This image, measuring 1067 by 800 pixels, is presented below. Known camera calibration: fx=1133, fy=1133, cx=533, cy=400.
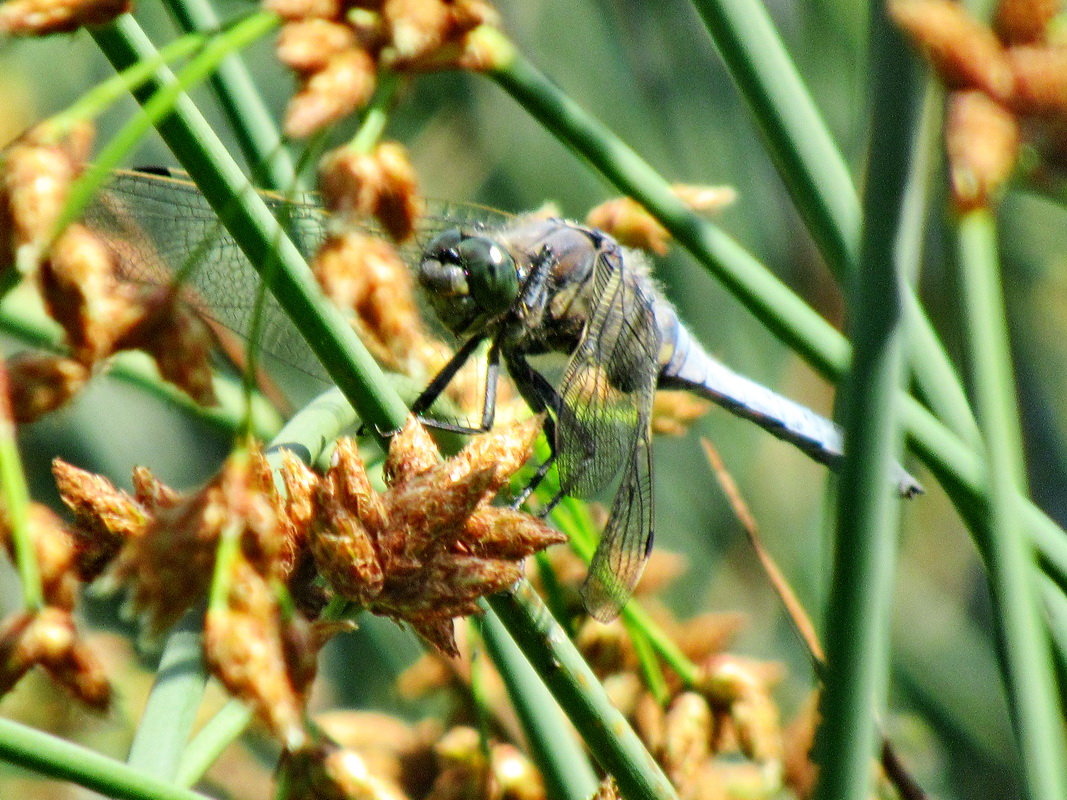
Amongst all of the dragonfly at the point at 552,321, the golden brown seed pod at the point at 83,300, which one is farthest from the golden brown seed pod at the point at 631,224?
the golden brown seed pod at the point at 83,300

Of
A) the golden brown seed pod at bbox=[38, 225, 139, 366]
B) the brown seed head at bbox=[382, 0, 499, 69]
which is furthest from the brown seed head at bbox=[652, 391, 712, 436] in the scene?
the golden brown seed pod at bbox=[38, 225, 139, 366]

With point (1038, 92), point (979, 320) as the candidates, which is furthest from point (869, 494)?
point (1038, 92)

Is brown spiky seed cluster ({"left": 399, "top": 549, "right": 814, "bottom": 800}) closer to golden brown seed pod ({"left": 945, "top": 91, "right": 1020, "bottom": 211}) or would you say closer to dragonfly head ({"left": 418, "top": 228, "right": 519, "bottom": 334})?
dragonfly head ({"left": 418, "top": 228, "right": 519, "bottom": 334})

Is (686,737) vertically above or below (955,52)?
below

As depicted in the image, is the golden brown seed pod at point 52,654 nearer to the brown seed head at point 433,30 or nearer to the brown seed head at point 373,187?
the brown seed head at point 373,187

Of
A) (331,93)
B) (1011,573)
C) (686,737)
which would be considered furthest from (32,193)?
(686,737)

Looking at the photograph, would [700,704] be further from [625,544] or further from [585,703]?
[585,703]

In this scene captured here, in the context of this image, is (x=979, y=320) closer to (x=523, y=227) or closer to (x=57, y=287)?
(x=57, y=287)
